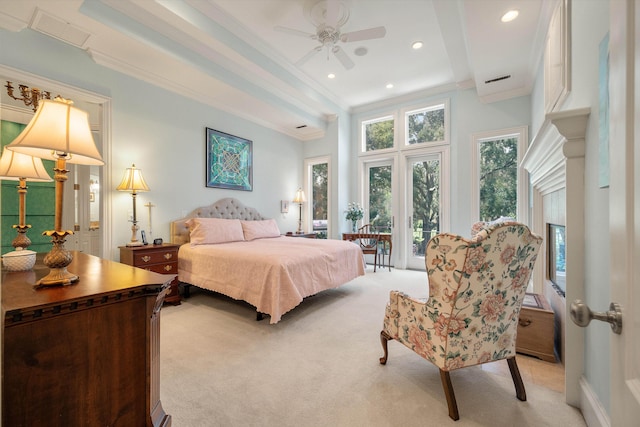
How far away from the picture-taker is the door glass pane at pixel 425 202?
5184mm

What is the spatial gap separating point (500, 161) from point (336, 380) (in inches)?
172

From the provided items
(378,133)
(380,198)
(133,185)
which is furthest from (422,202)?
(133,185)

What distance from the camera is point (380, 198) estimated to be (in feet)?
19.1

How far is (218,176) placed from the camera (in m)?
4.45

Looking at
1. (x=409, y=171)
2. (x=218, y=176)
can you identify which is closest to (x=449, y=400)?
(x=218, y=176)

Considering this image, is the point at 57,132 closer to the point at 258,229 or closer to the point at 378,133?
the point at 258,229

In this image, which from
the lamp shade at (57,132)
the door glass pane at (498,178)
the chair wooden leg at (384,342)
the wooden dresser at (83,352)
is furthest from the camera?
the door glass pane at (498,178)

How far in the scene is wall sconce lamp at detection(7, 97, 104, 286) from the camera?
1.07 m

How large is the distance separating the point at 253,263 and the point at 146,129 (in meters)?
2.43

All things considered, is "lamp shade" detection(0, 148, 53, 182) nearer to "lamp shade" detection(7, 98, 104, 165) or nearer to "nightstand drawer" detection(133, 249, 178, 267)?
"lamp shade" detection(7, 98, 104, 165)

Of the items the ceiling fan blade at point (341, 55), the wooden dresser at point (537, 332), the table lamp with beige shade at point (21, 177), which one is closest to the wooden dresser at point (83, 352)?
the table lamp with beige shade at point (21, 177)

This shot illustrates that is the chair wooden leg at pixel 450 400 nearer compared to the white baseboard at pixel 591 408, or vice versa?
the white baseboard at pixel 591 408

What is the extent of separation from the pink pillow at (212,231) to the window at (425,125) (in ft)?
12.3

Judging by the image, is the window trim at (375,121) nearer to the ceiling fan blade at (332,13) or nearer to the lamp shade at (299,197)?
the lamp shade at (299,197)
